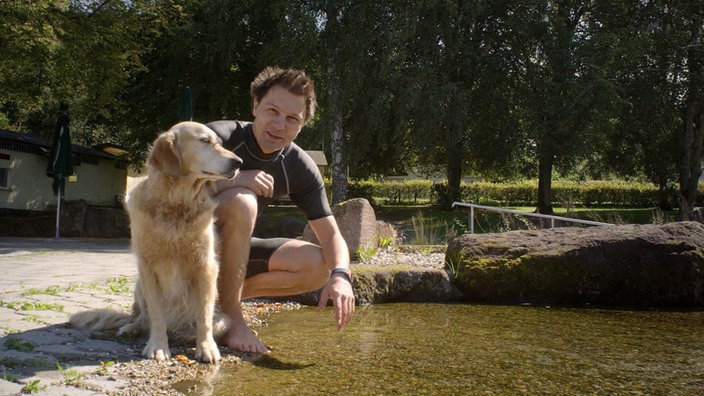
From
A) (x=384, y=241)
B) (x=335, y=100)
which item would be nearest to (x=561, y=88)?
(x=335, y=100)

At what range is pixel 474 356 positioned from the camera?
3.35 meters

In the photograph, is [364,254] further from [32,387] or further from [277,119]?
[32,387]

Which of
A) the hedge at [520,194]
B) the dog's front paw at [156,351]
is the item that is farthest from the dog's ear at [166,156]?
the hedge at [520,194]

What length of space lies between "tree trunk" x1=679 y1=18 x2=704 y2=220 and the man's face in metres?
18.9

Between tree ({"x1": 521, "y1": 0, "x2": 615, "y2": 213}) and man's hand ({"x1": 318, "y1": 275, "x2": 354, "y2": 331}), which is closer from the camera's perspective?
man's hand ({"x1": 318, "y1": 275, "x2": 354, "y2": 331})

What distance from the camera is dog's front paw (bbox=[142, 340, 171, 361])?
2901 millimetres

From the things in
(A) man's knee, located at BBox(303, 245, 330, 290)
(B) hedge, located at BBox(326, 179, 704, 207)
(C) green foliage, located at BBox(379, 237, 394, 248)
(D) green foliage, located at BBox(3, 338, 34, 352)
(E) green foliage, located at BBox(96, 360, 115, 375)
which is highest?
(B) hedge, located at BBox(326, 179, 704, 207)

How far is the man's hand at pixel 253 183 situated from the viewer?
327 cm

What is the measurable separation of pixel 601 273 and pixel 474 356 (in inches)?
126

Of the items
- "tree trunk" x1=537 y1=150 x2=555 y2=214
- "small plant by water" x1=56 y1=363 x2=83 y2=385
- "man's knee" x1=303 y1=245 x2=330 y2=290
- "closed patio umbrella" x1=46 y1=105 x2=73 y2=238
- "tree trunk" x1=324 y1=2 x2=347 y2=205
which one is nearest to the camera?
"small plant by water" x1=56 y1=363 x2=83 y2=385

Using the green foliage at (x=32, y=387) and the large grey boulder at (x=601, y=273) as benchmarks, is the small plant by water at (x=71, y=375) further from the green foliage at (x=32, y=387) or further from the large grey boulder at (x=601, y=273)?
the large grey boulder at (x=601, y=273)

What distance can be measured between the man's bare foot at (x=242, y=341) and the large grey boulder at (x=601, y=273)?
3255 mm

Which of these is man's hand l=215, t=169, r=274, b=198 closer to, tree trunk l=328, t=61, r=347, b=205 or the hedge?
tree trunk l=328, t=61, r=347, b=205

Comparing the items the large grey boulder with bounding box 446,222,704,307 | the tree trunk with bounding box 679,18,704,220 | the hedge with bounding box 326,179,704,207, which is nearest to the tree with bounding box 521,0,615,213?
the tree trunk with bounding box 679,18,704,220
